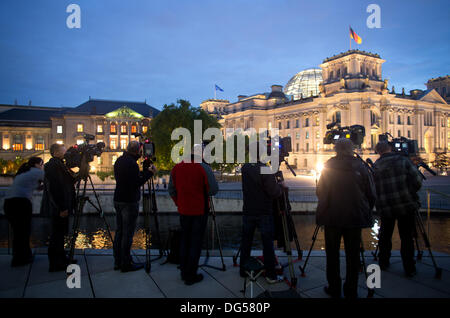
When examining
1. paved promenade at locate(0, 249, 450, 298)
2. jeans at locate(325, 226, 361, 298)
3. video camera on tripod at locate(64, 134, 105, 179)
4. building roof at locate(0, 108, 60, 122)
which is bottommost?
paved promenade at locate(0, 249, 450, 298)

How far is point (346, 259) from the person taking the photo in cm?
494

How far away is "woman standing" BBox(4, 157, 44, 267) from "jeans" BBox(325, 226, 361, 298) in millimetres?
A: 5920

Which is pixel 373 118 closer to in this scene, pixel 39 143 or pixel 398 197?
pixel 398 197

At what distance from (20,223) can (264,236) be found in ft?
16.8

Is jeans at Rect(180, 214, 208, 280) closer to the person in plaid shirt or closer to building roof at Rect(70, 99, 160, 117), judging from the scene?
the person in plaid shirt

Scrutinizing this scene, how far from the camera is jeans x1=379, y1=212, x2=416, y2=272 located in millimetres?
5926

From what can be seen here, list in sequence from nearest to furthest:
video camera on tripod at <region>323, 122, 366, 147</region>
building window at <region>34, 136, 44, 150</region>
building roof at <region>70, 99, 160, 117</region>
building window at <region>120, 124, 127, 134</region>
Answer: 1. video camera on tripod at <region>323, 122, 366, 147</region>
2. building roof at <region>70, 99, 160, 117</region>
3. building window at <region>120, 124, 127, 134</region>
4. building window at <region>34, 136, 44, 150</region>

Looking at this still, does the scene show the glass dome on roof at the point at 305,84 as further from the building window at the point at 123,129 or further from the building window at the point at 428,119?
the building window at the point at 123,129

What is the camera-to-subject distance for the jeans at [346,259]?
4.91 metres

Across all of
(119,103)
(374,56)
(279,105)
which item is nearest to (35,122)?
(119,103)

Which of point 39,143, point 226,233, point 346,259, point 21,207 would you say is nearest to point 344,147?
point 346,259

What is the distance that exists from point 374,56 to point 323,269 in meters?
78.4

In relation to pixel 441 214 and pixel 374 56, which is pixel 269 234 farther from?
pixel 374 56

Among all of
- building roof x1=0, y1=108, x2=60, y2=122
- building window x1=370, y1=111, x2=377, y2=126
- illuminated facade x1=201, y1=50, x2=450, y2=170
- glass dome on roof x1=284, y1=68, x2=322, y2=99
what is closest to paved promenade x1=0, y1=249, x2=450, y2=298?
illuminated facade x1=201, y1=50, x2=450, y2=170
